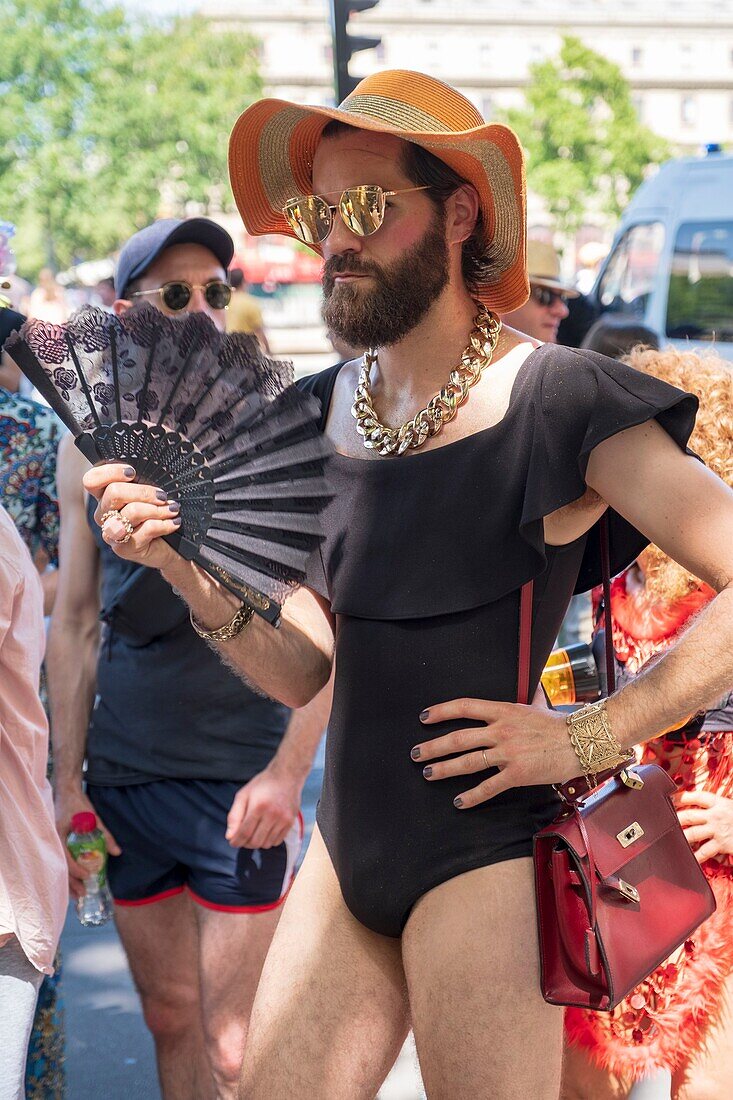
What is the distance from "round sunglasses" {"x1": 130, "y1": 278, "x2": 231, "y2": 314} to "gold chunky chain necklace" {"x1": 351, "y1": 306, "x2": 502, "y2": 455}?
118 centimetres

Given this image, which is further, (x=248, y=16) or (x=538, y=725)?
(x=248, y=16)

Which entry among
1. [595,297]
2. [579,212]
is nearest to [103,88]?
[579,212]

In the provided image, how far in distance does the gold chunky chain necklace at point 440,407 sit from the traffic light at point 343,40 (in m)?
4.89

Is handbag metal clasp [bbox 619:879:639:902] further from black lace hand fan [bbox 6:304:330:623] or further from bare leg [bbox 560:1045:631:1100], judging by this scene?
bare leg [bbox 560:1045:631:1100]

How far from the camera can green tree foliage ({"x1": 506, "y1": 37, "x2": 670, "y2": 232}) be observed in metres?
50.3

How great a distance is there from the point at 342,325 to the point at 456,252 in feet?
0.96

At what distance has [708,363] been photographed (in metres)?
3.17

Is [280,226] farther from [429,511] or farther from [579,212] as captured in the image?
[579,212]

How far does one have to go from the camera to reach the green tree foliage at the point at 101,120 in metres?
41.8

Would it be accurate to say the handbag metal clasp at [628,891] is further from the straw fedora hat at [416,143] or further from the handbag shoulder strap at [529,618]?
the straw fedora hat at [416,143]

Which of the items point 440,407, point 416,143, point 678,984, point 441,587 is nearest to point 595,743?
point 441,587

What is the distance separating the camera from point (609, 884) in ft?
7.39

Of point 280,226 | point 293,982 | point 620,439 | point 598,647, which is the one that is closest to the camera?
point 620,439

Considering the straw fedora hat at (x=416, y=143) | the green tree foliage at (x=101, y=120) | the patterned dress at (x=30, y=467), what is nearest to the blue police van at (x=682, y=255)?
the patterned dress at (x=30, y=467)
